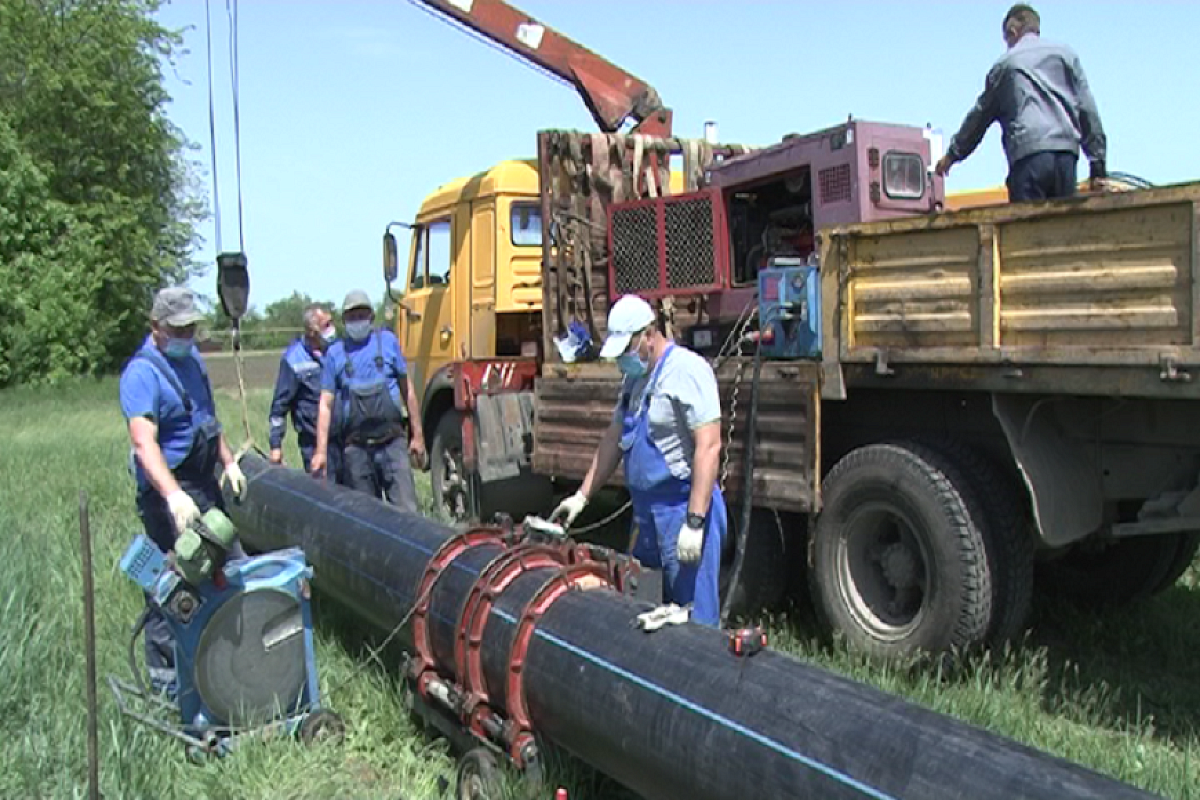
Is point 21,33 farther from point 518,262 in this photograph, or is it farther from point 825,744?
point 825,744

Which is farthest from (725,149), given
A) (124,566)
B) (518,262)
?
(124,566)

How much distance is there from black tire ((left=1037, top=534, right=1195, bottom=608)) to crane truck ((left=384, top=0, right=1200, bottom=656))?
0.01m

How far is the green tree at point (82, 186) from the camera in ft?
106

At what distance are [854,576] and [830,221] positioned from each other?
2.47m

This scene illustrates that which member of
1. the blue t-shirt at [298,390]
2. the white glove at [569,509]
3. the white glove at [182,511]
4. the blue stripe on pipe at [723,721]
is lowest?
the blue stripe on pipe at [723,721]

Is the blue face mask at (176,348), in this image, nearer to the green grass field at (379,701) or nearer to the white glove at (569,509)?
the green grass field at (379,701)

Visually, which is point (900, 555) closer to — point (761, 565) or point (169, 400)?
point (761, 565)

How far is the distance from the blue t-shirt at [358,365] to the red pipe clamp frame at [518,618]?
9.09 ft

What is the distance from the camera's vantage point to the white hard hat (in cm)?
467

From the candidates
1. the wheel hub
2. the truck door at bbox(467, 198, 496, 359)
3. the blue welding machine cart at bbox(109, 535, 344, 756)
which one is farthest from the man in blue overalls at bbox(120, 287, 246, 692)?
the truck door at bbox(467, 198, 496, 359)

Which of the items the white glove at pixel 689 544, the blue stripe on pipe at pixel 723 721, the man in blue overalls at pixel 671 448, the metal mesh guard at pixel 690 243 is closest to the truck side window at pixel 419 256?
the metal mesh guard at pixel 690 243

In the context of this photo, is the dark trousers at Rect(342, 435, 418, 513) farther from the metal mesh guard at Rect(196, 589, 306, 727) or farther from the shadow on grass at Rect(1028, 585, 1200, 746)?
the shadow on grass at Rect(1028, 585, 1200, 746)

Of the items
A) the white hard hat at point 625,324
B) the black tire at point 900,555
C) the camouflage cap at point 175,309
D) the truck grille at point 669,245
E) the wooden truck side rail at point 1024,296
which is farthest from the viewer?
the truck grille at point 669,245

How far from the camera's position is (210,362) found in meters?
38.9
